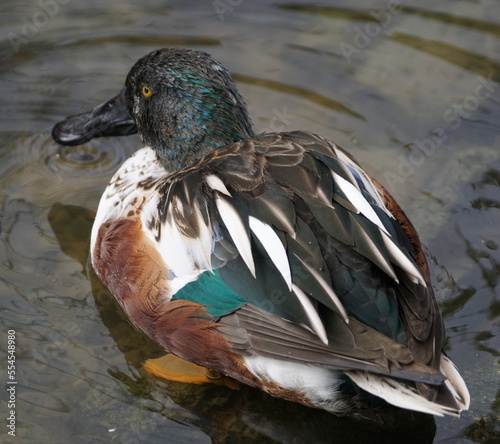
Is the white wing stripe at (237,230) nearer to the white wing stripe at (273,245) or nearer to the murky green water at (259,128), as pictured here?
the white wing stripe at (273,245)

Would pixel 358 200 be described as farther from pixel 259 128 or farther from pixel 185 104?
pixel 259 128

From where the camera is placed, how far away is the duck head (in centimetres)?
523

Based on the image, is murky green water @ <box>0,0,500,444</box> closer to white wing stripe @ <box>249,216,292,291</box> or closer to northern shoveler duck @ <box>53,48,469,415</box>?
northern shoveler duck @ <box>53,48,469,415</box>

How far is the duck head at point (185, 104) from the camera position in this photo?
5.23 meters

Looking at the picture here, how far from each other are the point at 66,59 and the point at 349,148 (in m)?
2.37

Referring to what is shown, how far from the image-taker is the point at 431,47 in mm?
7113

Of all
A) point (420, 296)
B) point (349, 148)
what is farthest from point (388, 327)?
point (349, 148)

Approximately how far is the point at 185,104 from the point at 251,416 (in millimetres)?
1856

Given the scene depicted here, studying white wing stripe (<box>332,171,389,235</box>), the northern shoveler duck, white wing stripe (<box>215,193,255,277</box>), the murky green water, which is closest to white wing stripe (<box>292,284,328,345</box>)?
the northern shoveler duck

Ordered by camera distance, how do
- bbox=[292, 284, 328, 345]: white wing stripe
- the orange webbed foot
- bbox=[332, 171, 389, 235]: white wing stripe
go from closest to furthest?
bbox=[292, 284, 328, 345]: white wing stripe → bbox=[332, 171, 389, 235]: white wing stripe → the orange webbed foot

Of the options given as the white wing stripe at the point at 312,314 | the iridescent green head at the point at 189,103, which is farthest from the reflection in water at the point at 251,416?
the iridescent green head at the point at 189,103

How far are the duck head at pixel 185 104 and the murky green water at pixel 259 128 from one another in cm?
89

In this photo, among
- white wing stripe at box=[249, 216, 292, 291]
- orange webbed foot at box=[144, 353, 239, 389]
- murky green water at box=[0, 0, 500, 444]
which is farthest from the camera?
orange webbed foot at box=[144, 353, 239, 389]

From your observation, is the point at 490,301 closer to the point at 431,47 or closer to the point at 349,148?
the point at 349,148
